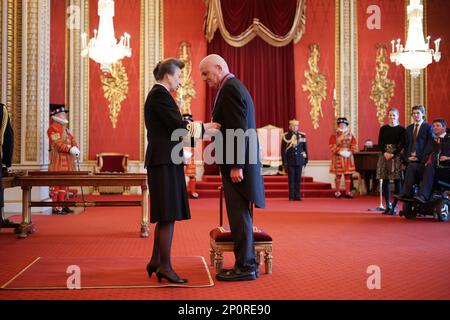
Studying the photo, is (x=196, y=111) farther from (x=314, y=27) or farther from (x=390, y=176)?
(x=390, y=176)

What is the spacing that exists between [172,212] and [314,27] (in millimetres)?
10885

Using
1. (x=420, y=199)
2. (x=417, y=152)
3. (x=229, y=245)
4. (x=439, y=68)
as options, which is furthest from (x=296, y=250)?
(x=439, y=68)

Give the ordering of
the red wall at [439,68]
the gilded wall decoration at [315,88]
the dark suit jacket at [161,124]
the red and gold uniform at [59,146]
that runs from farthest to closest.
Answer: the gilded wall decoration at [315,88] < the red wall at [439,68] < the red and gold uniform at [59,146] < the dark suit jacket at [161,124]

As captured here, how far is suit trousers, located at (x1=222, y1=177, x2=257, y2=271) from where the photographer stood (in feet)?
12.9

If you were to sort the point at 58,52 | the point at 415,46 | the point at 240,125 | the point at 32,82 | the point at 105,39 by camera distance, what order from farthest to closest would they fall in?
the point at 58,52 < the point at 415,46 < the point at 105,39 < the point at 32,82 < the point at 240,125

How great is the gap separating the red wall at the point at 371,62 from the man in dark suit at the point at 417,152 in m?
5.67

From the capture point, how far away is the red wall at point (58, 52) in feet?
41.4

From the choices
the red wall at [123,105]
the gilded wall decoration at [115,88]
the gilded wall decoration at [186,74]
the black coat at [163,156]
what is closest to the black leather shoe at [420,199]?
the black coat at [163,156]

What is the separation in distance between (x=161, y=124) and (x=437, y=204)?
5.20 meters

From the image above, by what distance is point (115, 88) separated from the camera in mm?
13070

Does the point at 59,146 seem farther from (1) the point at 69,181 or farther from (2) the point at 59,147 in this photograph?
(1) the point at 69,181

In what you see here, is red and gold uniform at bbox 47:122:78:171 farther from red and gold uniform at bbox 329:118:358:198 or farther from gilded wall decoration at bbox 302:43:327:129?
gilded wall decoration at bbox 302:43:327:129

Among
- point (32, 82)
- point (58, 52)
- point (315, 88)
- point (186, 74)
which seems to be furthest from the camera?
Result: point (315, 88)

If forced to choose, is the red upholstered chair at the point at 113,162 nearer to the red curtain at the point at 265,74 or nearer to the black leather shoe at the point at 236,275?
the red curtain at the point at 265,74
